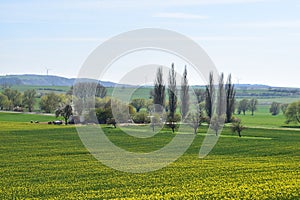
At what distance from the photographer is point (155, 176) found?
3831cm

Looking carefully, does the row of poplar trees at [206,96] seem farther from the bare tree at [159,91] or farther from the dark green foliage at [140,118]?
the dark green foliage at [140,118]

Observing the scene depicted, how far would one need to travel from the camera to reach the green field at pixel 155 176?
102 ft

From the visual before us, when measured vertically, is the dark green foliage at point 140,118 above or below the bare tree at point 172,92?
below

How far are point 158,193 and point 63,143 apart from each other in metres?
37.2

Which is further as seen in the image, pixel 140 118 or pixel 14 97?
pixel 14 97

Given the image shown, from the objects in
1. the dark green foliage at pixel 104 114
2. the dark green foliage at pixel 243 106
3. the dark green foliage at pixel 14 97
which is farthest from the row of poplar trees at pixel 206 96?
the dark green foliage at pixel 14 97

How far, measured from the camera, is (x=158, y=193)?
103 ft

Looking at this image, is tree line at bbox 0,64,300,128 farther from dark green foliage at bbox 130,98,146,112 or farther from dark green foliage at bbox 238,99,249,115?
dark green foliage at bbox 238,99,249,115

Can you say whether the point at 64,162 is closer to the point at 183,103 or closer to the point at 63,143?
the point at 63,143

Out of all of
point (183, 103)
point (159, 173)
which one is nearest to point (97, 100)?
point (183, 103)

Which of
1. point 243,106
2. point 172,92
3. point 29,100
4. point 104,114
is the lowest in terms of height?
point 104,114

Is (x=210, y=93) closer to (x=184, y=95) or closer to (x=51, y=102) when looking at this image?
(x=184, y=95)

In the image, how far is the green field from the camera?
31.2 metres

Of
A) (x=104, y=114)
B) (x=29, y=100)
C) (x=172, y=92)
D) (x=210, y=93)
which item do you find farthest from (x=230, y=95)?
(x=29, y=100)
